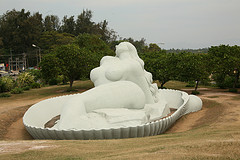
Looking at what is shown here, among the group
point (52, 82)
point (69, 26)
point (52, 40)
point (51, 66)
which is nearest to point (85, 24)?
point (69, 26)

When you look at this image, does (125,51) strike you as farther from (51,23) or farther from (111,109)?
(51,23)

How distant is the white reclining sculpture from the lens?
673 centimetres

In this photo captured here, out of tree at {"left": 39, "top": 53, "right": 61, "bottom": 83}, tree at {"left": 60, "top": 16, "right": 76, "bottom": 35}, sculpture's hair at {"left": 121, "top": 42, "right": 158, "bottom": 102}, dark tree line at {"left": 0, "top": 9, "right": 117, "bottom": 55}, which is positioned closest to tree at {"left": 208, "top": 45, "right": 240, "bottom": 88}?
sculpture's hair at {"left": 121, "top": 42, "right": 158, "bottom": 102}

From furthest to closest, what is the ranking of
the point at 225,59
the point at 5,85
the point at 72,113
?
the point at 5,85, the point at 225,59, the point at 72,113

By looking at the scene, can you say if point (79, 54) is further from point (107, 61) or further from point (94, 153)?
point (94, 153)

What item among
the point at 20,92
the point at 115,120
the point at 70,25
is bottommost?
the point at 20,92

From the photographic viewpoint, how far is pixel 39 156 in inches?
157

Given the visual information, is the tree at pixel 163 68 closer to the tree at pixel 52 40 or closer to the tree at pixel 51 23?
the tree at pixel 52 40

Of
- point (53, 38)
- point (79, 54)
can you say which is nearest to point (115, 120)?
point (79, 54)

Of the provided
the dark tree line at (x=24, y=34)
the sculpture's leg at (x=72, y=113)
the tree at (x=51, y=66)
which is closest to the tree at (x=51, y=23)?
the dark tree line at (x=24, y=34)

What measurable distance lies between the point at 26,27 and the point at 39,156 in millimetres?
44859

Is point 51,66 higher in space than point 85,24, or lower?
lower

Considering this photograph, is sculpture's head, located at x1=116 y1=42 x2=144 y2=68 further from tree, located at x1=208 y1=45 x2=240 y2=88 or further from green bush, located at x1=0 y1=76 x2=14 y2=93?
green bush, located at x1=0 y1=76 x2=14 y2=93

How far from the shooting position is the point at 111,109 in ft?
25.8
